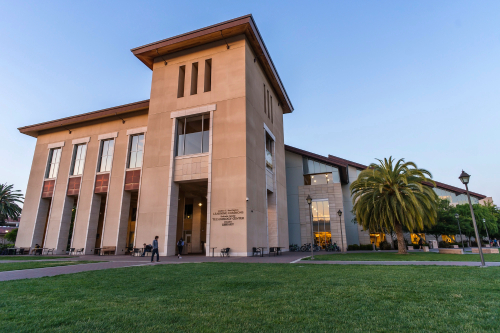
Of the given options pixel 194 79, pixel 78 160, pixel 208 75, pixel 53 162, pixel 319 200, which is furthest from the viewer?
pixel 319 200

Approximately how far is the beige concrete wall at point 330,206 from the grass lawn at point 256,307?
2967 centimetres

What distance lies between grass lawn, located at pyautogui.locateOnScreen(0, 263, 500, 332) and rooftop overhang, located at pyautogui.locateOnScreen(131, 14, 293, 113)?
2464 centimetres

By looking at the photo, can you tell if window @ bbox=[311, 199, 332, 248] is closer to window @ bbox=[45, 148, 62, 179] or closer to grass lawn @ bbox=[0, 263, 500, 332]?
grass lawn @ bbox=[0, 263, 500, 332]

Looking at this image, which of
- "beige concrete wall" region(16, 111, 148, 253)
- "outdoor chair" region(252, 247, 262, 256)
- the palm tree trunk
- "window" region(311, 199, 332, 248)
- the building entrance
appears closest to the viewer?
"outdoor chair" region(252, 247, 262, 256)

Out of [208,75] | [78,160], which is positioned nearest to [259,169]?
[208,75]

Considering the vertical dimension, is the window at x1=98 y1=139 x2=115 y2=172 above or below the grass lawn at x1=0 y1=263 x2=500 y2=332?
above

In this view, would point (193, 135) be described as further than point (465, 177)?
Yes

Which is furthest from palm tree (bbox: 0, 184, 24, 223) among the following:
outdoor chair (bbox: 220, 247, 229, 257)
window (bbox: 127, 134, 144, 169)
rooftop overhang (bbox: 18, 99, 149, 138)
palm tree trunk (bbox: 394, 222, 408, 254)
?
palm tree trunk (bbox: 394, 222, 408, 254)

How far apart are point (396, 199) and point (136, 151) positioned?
26664mm

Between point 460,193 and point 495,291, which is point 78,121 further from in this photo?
point 460,193

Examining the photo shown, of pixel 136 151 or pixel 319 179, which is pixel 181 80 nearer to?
pixel 136 151

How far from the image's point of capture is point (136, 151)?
97.8 feet

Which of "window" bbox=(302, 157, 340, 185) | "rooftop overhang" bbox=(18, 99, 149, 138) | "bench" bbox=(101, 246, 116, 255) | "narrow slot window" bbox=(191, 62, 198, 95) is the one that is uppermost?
"narrow slot window" bbox=(191, 62, 198, 95)

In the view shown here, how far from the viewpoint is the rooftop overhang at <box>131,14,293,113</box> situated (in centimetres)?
2572
